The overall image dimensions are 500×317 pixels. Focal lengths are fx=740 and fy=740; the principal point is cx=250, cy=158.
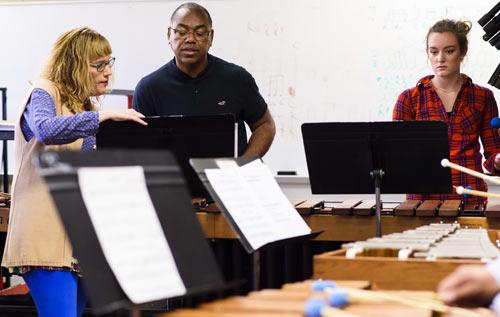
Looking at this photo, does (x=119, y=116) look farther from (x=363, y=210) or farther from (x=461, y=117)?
(x=461, y=117)

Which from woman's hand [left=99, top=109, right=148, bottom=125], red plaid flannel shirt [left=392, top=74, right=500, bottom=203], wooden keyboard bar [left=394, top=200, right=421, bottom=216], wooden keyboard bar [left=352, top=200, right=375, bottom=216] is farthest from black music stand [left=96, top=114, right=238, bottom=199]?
red plaid flannel shirt [left=392, top=74, right=500, bottom=203]

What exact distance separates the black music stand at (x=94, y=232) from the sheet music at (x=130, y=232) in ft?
0.05

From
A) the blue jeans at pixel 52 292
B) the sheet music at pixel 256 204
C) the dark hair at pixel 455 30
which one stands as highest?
the dark hair at pixel 455 30

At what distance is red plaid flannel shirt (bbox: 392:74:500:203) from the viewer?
3988 millimetres

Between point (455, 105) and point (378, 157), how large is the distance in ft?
3.27

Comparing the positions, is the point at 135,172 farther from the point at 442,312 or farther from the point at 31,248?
the point at 31,248

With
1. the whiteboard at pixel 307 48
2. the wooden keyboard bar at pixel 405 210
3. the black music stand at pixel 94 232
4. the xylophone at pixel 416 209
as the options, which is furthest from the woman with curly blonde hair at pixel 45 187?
the whiteboard at pixel 307 48

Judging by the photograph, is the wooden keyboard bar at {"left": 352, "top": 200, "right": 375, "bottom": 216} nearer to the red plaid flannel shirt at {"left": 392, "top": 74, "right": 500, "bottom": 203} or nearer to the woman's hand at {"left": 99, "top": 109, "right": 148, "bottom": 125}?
the red plaid flannel shirt at {"left": 392, "top": 74, "right": 500, "bottom": 203}

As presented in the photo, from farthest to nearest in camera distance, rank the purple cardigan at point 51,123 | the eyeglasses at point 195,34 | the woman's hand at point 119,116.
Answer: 1. the eyeglasses at point 195,34
2. the woman's hand at point 119,116
3. the purple cardigan at point 51,123

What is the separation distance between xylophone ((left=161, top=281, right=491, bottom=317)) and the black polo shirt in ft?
8.47

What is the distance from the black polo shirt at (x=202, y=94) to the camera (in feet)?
13.6

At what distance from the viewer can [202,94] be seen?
4.17m

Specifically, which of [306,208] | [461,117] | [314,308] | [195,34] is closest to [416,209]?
[306,208]

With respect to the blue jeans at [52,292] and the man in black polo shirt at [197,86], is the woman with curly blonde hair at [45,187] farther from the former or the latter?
the man in black polo shirt at [197,86]
